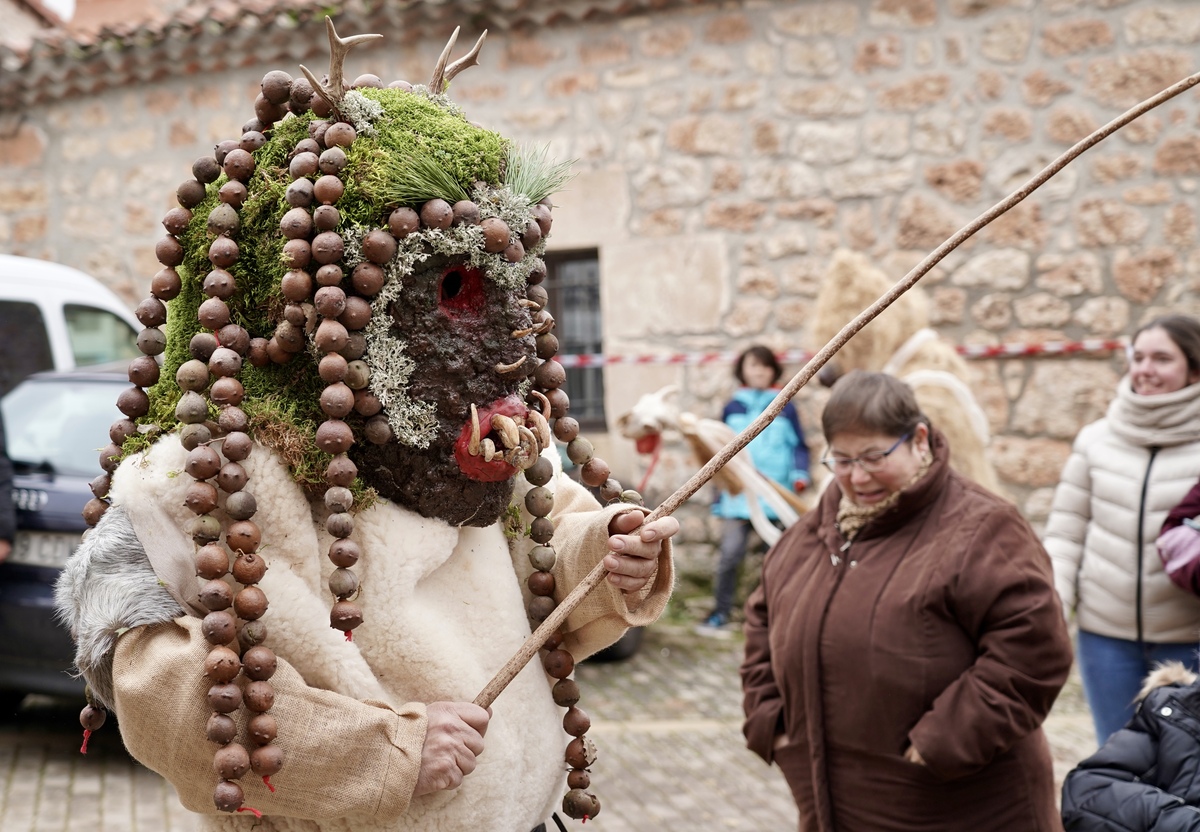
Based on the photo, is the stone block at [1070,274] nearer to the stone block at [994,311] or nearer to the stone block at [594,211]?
the stone block at [994,311]

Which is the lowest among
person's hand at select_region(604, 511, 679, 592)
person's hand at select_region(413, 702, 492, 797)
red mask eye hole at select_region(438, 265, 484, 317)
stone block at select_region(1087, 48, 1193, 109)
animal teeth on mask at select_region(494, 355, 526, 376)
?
person's hand at select_region(413, 702, 492, 797)

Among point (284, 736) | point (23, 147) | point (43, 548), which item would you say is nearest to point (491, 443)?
point (284, 736)

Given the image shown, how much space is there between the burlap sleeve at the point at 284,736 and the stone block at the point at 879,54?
21.1ft

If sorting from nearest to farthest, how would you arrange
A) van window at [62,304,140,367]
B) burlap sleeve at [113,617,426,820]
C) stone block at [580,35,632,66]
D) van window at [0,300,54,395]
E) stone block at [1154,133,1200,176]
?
burlap sleeve at [113,617,426,820], van window at [0,300,54,395], van window at [62,304,140,367], stone block at [1154,133,1200,176], stone block at [580,35,632,66]

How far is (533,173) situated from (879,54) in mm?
5936

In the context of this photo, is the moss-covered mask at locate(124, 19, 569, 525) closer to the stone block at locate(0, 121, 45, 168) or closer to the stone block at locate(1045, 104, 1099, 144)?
the stone block at locate(1045, 104, 1099, 144)

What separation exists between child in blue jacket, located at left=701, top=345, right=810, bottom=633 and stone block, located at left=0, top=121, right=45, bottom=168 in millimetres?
5461

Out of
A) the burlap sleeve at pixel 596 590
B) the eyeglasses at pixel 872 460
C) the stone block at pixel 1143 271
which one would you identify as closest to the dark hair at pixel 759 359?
Result: the stone block at pixel 1143 271

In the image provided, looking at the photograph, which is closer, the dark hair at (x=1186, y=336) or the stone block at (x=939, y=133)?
the dark hair at (x=1186, y=336)

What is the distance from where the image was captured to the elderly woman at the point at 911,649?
8.41 ft

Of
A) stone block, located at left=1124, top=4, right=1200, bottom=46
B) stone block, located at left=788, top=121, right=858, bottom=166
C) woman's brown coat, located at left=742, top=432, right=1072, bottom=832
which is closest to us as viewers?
woman's brown coat, located at left=742, top=432, right=1072, bottom=832

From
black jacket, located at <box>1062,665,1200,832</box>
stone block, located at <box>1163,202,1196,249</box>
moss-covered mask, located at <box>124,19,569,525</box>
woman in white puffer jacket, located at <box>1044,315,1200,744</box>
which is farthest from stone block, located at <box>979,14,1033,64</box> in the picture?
moss-covered mask, located at <box>124,19,569,525</box>

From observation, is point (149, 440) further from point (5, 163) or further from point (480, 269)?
point (5, 163)

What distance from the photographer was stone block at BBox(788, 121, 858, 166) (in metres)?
7.31
